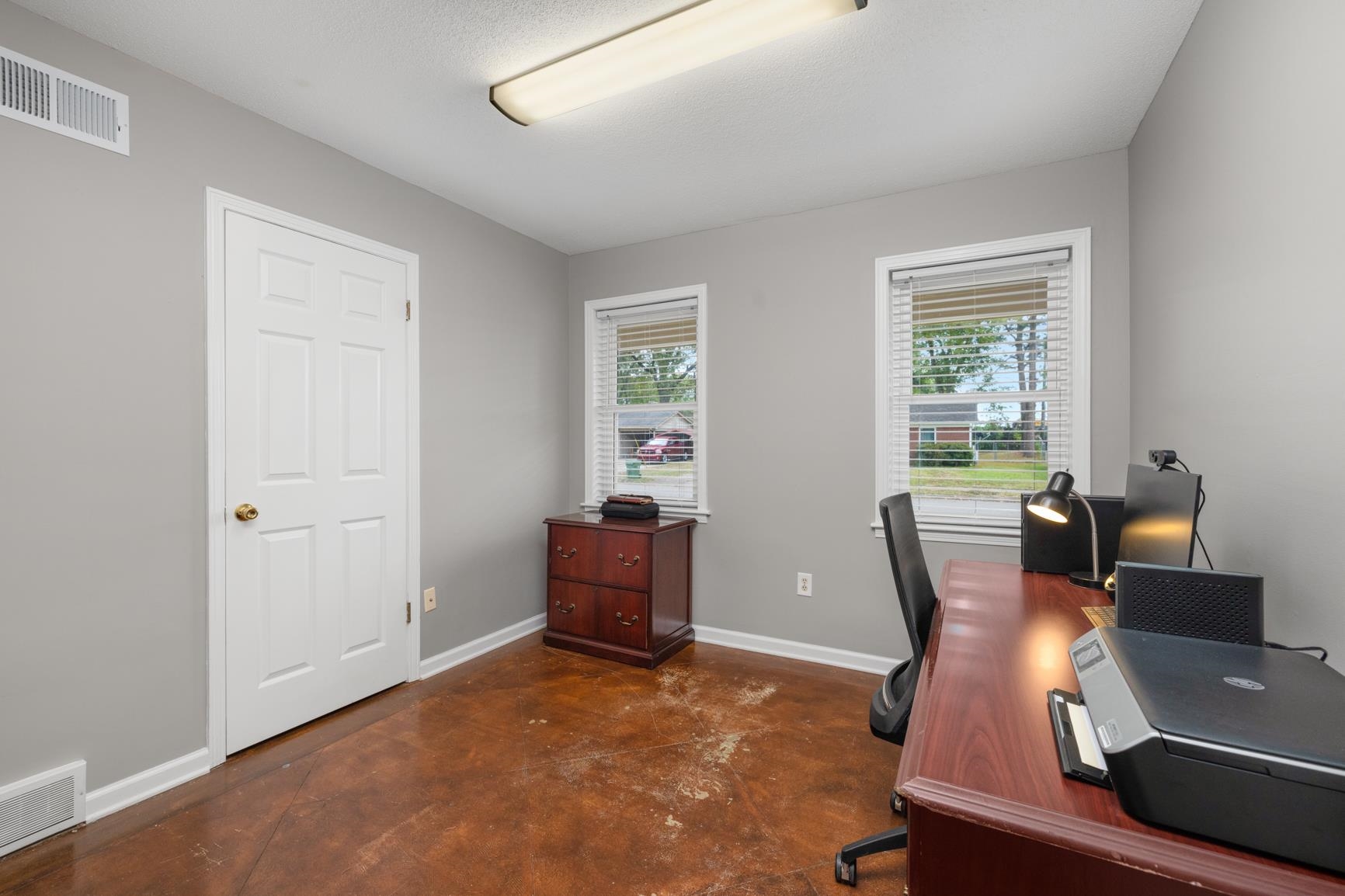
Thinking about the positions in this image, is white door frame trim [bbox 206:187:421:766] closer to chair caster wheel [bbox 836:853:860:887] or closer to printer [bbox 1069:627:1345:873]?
chair caster wheel [bbox 836:853:860:887]

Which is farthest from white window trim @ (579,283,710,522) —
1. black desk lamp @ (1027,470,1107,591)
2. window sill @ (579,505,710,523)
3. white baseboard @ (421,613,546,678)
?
black desk lamp @ (1027,470,1107,591)

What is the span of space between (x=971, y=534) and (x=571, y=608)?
7.19 feet

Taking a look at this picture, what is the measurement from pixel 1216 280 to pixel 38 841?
379cm

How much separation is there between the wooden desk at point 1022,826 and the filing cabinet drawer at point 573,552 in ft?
8.24

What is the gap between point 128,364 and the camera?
1.99 metres

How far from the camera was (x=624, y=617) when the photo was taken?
328 cm

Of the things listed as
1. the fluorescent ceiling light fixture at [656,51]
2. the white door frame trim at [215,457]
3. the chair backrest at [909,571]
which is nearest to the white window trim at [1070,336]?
the chair backrest at [909,571]

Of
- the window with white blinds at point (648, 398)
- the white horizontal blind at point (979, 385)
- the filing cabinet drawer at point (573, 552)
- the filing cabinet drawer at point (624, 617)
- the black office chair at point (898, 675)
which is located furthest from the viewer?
the window with white blinds at point (648, 398)

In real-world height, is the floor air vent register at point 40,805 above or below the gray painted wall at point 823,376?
below

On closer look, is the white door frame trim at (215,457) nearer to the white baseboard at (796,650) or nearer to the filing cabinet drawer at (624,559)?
the filing cabinet drawer at (624,559)

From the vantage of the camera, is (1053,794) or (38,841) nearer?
(1053,794)

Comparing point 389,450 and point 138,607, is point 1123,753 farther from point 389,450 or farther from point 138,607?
point 389,450

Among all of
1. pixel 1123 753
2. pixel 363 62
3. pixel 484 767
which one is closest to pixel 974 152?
pixel 363 62

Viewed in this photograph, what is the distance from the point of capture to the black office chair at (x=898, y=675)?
1.58 m
